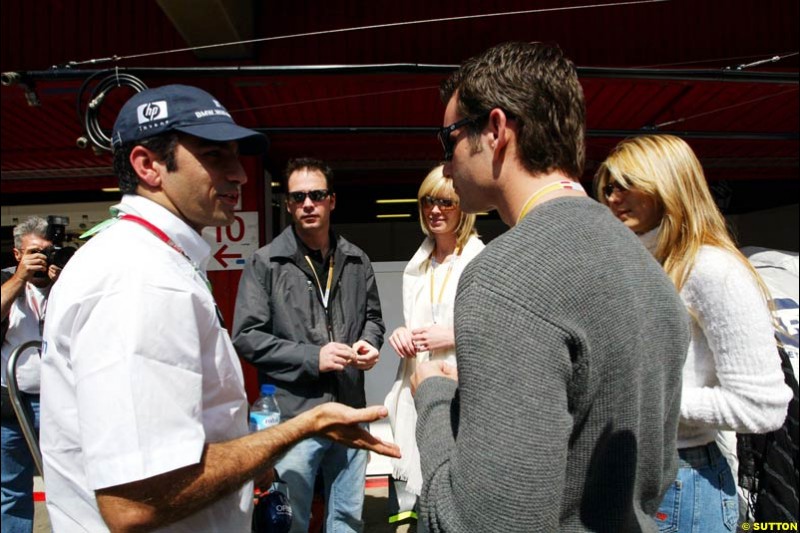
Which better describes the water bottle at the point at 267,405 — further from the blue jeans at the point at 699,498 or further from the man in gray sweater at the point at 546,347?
the blue jeans at the point at 699,498

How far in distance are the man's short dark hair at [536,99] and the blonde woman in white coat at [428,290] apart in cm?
180

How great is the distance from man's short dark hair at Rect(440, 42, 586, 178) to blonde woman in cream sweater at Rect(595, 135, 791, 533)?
738 mm

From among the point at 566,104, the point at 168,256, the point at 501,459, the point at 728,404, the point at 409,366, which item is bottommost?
the point at 409,366

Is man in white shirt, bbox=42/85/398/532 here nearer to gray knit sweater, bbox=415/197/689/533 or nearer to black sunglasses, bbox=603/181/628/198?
gray knit sweater, bbox=415/197/689/533

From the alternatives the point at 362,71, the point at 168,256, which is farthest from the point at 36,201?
the point at 168,256

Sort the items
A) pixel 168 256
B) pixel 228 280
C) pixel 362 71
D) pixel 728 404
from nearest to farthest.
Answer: pixel 168 256, pixel 728 404, pixel 362 71, pixel 228 280

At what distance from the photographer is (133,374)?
1053mm

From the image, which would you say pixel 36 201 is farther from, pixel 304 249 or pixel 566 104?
pixel 566 104

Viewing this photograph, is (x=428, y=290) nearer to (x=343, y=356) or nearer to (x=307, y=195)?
(x=343, y=356)

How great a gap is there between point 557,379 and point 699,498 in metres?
1.09

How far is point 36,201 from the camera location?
22.3 ft

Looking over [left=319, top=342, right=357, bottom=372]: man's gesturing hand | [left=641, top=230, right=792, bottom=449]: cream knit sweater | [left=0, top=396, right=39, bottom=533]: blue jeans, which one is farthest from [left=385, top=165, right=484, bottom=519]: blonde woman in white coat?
[left=0, top=396, right=39, bottom=533]: blue jeans

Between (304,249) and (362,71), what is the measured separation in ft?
5.33

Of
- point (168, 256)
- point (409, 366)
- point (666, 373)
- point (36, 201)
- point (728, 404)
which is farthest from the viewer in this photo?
point (36, 201)
